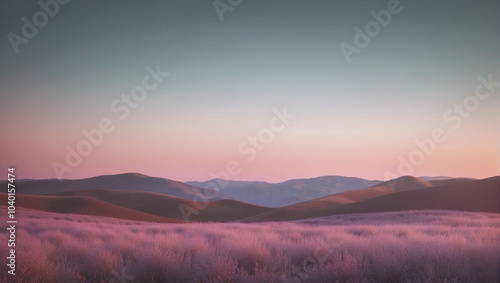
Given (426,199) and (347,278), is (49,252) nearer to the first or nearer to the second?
(347,278)

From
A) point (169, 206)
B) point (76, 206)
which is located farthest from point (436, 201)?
Answer: point (169, 206)

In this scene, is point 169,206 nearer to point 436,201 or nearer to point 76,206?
point 76,206

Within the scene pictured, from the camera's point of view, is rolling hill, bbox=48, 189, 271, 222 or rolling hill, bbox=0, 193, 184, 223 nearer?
rolling hill, bbox=0, 193, 184, 223

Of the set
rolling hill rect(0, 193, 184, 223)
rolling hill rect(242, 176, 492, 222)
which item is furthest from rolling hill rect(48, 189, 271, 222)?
rolling hill rect(0, 193, 184, 223)

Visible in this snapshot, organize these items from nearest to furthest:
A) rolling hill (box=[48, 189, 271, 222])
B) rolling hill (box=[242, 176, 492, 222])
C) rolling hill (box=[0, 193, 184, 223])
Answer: rolling hill (box=[242, 176, 492, 222]) < rolling hill (box=[0, 193, 184, 223]) < rolling hill (box=[48, 189, 271, 222])

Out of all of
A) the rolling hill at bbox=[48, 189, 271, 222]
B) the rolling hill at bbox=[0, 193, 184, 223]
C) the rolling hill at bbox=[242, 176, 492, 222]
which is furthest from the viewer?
the rolling hill at bbox=[48, 189, 271, 222]

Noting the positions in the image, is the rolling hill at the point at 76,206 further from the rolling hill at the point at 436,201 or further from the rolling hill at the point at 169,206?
the rolling hill at the point at 436,201

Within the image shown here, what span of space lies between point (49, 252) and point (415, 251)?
25.8ft

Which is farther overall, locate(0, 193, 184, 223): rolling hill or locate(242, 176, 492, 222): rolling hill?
locate(0, 193, 184, 223): rolling hill

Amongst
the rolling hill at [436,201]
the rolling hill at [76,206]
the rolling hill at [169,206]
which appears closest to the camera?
the rolling hill at [436,201]

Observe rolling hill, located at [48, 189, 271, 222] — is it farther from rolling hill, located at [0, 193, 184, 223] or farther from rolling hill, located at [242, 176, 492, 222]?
rolling hill, located at [0, 193, 184, 223]

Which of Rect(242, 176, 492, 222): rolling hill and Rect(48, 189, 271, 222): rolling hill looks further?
Rect(48, 189, 271, 222): rolling hill

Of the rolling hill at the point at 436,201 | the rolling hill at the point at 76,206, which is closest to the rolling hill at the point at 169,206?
the rolling hill at the point at 436,201

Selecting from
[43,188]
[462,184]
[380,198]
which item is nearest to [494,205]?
[462,184]
